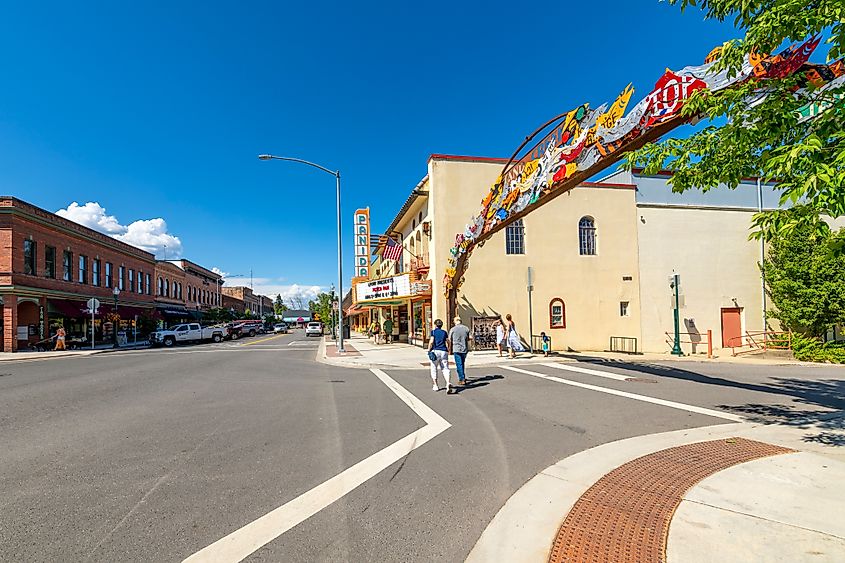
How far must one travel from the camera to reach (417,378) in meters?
13.3

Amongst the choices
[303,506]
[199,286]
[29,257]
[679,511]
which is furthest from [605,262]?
[199,286]

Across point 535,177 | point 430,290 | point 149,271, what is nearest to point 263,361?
point 430,290

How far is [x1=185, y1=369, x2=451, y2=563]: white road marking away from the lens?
353cm

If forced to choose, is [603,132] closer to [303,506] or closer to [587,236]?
[303,506]

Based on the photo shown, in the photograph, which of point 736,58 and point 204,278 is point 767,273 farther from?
point 204,278

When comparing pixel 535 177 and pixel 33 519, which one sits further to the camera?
pixel 535 177

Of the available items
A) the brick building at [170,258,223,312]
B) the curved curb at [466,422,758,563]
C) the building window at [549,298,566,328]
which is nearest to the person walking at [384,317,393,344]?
the building window at [549,298,566,328]

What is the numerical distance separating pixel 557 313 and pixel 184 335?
28040 mm

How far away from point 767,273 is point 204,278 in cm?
6404

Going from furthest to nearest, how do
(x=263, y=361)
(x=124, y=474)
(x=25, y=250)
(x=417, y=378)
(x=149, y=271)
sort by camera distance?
(x=149, y=271)
(x=25, y=250)
(x=263, y=361)
(x=417, y=378)
(x=124, y=474)

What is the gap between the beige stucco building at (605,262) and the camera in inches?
869

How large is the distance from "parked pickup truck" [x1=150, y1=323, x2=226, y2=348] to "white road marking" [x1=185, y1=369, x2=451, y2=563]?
33154mm

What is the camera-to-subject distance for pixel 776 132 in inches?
205

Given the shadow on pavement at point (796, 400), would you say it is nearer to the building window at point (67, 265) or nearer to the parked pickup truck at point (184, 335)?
the parked pickup truck at point (184, 335)
